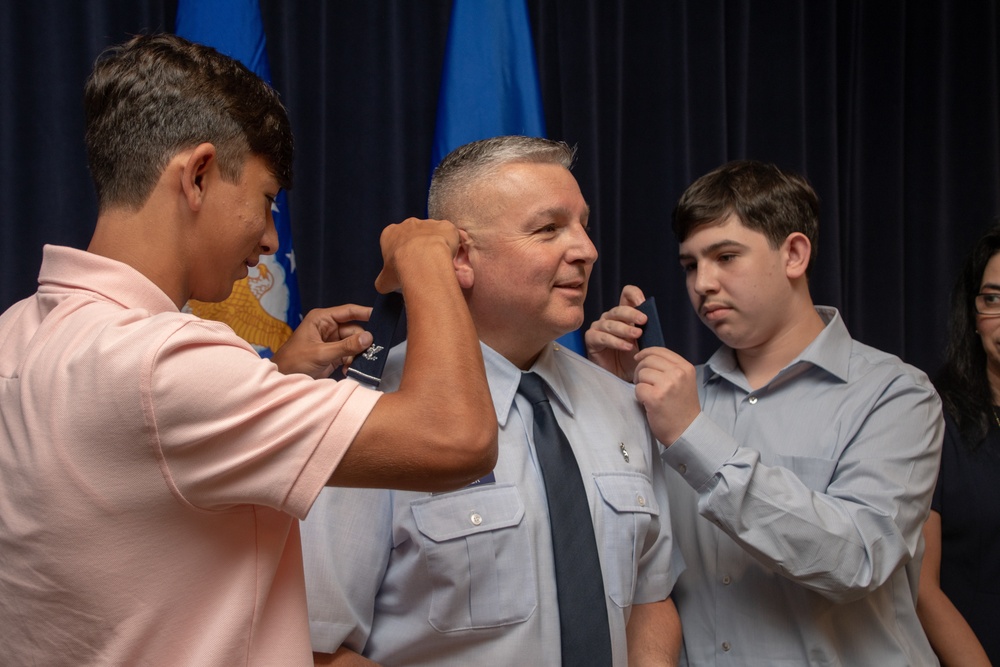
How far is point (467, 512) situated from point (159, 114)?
2.45ft

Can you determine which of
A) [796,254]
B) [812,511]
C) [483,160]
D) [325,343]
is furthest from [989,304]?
[325,343]

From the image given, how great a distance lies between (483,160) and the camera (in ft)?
5.34

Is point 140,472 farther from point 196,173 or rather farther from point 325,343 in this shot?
point 325,343

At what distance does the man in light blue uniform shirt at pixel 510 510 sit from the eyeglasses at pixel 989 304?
1.03 meters

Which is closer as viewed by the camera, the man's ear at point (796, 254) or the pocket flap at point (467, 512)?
the pocket flap at point (467, 512)

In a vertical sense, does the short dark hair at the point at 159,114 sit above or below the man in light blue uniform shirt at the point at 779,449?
above

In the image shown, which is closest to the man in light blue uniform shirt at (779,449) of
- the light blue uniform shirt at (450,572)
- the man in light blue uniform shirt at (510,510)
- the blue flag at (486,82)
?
the man in light blue uniform shirt at (510,510)

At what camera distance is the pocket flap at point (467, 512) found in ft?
4.48

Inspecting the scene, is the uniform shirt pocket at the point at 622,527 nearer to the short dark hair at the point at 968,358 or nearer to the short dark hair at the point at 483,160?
the short dark hair at the point at 483,160

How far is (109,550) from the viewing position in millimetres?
870

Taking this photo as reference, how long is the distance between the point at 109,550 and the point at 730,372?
4.40 feet

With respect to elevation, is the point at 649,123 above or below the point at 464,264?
above

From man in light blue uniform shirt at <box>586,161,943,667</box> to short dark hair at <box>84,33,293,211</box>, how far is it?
87 cm

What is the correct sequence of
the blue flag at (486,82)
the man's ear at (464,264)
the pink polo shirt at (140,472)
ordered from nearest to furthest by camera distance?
the pink polo shirt at (140,472), the man's ear at (464,264), the blue flag at (486,82)
